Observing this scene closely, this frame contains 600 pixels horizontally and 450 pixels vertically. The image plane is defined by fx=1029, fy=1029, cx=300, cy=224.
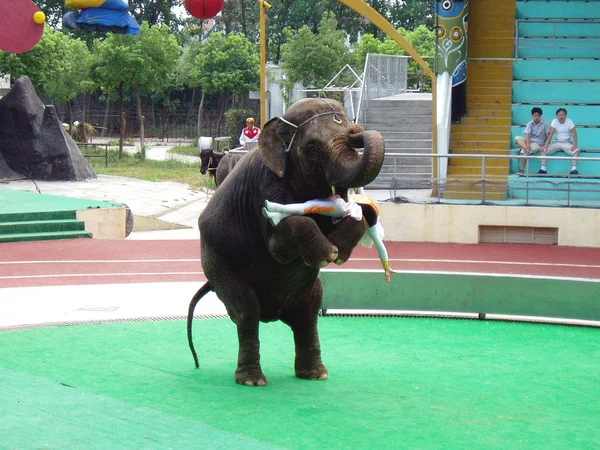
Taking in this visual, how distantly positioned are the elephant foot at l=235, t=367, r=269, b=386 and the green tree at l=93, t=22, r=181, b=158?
32.3 metres

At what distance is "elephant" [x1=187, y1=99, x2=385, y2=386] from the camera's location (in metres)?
7.30

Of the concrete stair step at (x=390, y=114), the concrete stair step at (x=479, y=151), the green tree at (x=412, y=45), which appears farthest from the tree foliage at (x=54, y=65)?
the concrete stair step at (x=479, y=151)

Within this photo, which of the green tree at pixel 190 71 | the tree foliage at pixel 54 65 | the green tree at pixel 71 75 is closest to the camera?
the tree foliage at pixel 54 65

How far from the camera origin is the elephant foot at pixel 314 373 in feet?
28.8

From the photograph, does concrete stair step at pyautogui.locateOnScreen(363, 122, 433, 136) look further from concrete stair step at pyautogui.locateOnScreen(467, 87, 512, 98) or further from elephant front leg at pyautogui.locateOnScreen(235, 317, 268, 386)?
elephant front leg at pyautogui.locateOnScreen(235, 317, 268, 386)

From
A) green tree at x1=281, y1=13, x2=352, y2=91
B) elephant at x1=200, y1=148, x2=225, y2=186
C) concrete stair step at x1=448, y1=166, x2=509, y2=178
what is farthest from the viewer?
green tree at x1=281, y1=13, x2=352, y2=91

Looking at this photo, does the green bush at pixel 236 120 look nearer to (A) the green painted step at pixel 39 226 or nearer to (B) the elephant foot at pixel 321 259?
(A) the green painted step at pixel 39 226

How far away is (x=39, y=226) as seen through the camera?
19.7 m

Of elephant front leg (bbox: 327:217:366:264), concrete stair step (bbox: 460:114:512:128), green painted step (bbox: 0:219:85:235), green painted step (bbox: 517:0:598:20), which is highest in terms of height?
green painted step (bbox: 517:0:598:20)

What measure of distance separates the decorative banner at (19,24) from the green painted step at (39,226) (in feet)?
40.9

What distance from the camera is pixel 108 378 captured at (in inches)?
351

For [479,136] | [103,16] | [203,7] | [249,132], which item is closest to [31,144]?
[249,132]

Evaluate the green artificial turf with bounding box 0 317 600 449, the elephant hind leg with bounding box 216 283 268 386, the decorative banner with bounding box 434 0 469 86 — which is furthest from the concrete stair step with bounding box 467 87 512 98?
the elephant hind leg with bounding box 216 283 268 386

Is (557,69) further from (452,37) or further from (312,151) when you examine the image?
(312,151)
